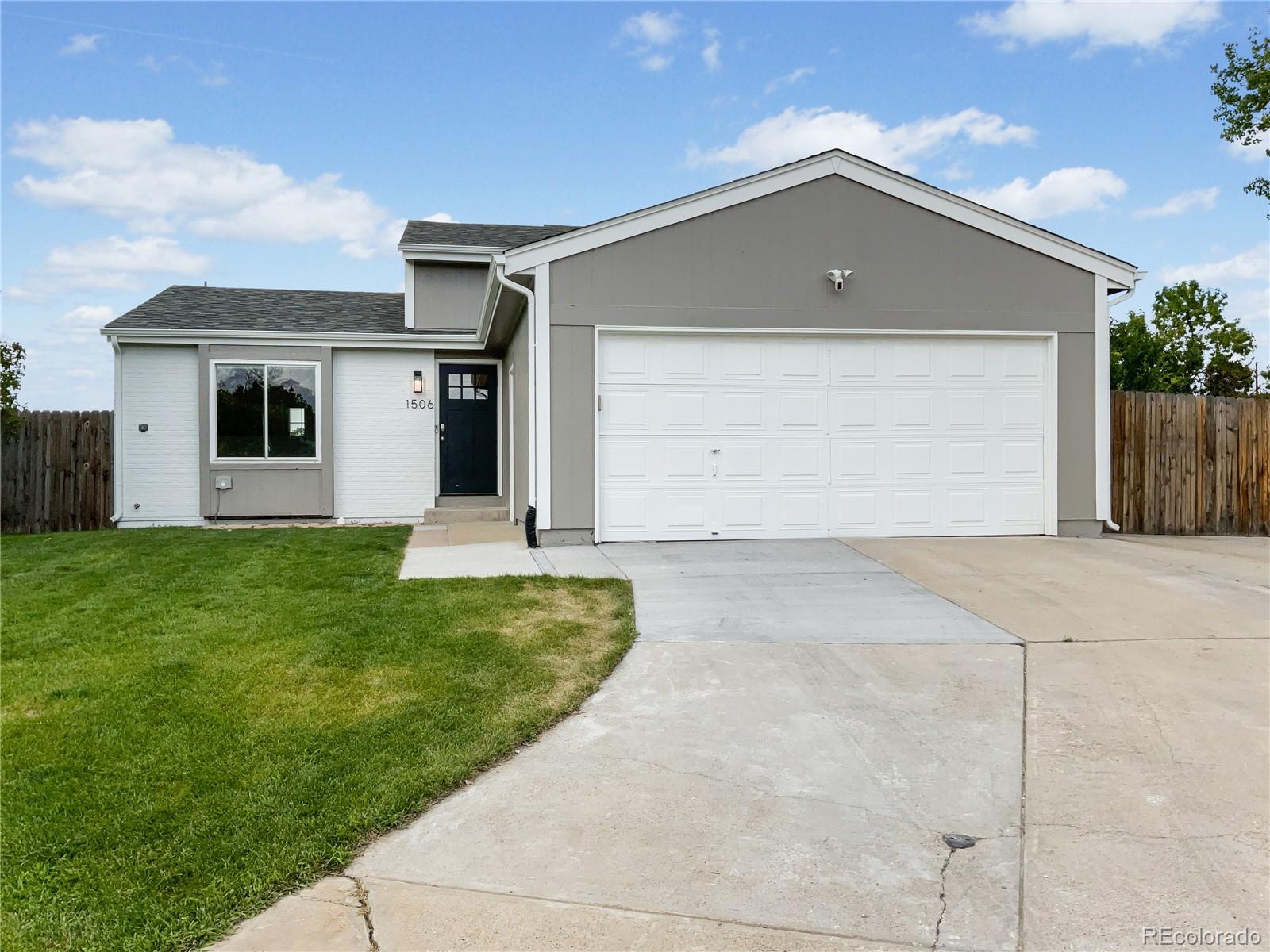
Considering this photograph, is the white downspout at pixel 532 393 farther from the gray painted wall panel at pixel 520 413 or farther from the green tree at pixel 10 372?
the green tree at pixel 10 372

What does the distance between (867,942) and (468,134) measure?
14.6 metres

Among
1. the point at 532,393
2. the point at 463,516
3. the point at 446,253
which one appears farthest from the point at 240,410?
the point at 532,393

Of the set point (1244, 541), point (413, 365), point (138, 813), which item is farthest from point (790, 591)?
point (413, 365)

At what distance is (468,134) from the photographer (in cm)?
1459

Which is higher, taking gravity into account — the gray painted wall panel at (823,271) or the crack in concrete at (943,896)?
the gray painted wall panel at (823,271)

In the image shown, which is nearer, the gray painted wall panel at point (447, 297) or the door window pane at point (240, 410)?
the door window pane at point (240, 410)

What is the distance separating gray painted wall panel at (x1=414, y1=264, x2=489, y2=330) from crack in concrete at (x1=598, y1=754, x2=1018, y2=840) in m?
11.2

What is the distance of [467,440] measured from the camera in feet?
44.3

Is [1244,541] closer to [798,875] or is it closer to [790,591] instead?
[790,591]

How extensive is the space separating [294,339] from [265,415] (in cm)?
121

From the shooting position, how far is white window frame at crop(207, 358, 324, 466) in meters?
12.5

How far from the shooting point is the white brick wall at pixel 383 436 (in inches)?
515

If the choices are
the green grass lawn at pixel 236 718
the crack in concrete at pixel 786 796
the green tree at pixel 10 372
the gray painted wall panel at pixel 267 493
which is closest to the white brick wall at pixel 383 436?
the gray painted wall panel at pixel 267 493

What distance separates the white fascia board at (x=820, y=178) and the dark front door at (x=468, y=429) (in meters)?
5.31
